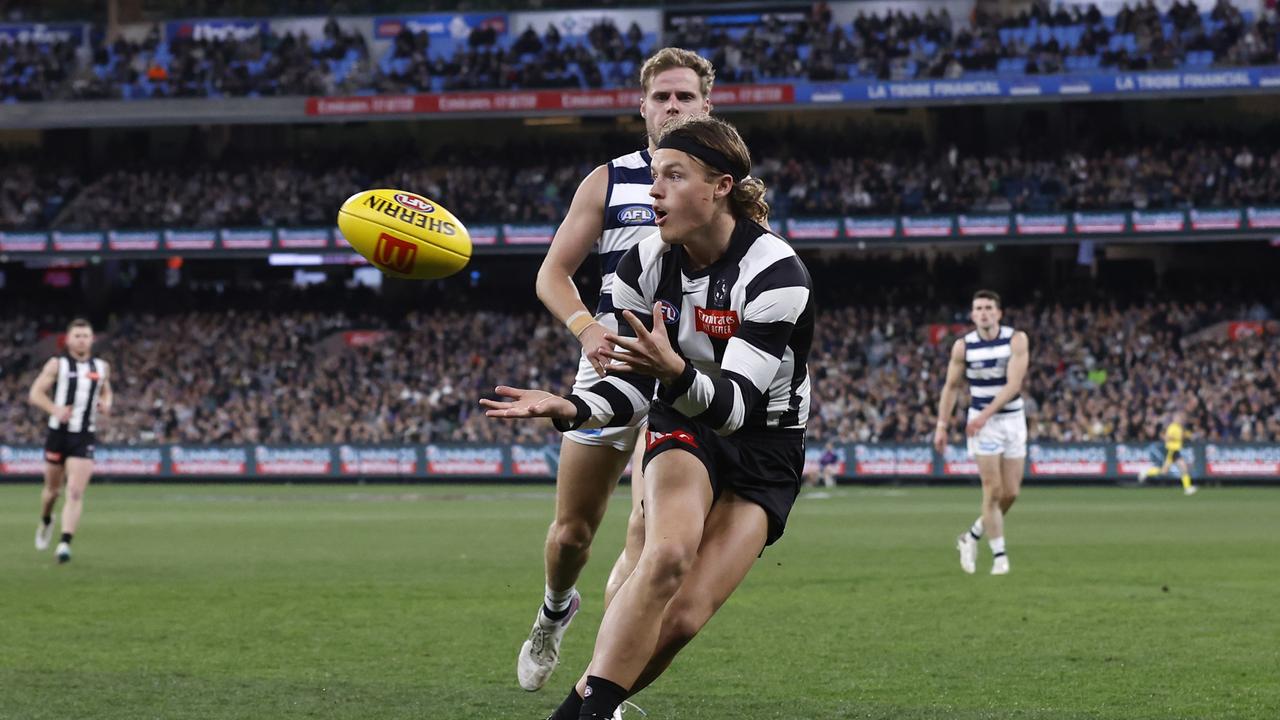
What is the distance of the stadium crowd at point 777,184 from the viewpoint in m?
42.2

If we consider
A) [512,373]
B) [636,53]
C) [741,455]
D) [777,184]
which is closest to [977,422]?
[741,455]

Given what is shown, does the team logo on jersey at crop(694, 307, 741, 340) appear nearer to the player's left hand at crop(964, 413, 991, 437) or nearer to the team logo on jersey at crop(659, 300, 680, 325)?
the team logo on jersey at crop(659, 300, 680, 325)

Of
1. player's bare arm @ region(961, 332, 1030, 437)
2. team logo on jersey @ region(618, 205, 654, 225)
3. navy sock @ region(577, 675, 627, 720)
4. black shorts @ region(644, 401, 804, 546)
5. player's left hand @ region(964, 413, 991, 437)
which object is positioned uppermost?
team logo on jersey @ region(618, 205, 654, 225)

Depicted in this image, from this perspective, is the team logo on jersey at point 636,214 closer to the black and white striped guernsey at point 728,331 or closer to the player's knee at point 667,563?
the black and white striped guernsey at point 728,331

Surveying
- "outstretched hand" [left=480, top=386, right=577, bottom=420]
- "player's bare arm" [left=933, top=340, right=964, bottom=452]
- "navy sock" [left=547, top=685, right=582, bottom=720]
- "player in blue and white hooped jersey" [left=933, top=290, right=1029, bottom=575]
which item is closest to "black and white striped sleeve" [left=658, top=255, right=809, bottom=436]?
"outstretched hand" [left=480, top=386, right=577, bottom=420]

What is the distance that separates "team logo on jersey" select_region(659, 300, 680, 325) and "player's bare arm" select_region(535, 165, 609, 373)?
635mm

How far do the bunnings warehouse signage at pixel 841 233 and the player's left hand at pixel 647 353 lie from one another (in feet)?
123

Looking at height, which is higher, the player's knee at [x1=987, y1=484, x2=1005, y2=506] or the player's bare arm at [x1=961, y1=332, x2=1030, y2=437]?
the player's bare arm at [x1=961, y1=332, x2=1030, y2=437]

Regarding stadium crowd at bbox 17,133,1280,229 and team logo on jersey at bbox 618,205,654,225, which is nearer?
team logo on jersey at bbox 618,205,654,225

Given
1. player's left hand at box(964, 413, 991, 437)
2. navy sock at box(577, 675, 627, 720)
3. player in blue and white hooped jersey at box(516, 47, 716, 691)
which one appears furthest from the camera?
player's left hand at box(964, 413, 991, 437)

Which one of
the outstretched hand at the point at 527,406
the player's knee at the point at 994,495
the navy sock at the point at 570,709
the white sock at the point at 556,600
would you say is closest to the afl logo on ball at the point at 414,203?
the white sock at the point at 556,600

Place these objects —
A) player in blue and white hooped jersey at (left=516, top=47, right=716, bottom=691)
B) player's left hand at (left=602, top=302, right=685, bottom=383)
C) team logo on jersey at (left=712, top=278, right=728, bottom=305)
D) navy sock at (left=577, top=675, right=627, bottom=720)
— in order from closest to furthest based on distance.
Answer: player's left hand at (left=602, top=302, right=685, bottom=383), navy sock at (left=577, top=675, right=627, bottom=720), team logo on jersey at (left=712, top=278, right=728, bottom=305), player in blue and white hooped jersey at (left=516, top=47, right=716, bottom=691)

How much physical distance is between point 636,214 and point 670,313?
1400 mm

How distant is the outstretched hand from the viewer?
4941mm
